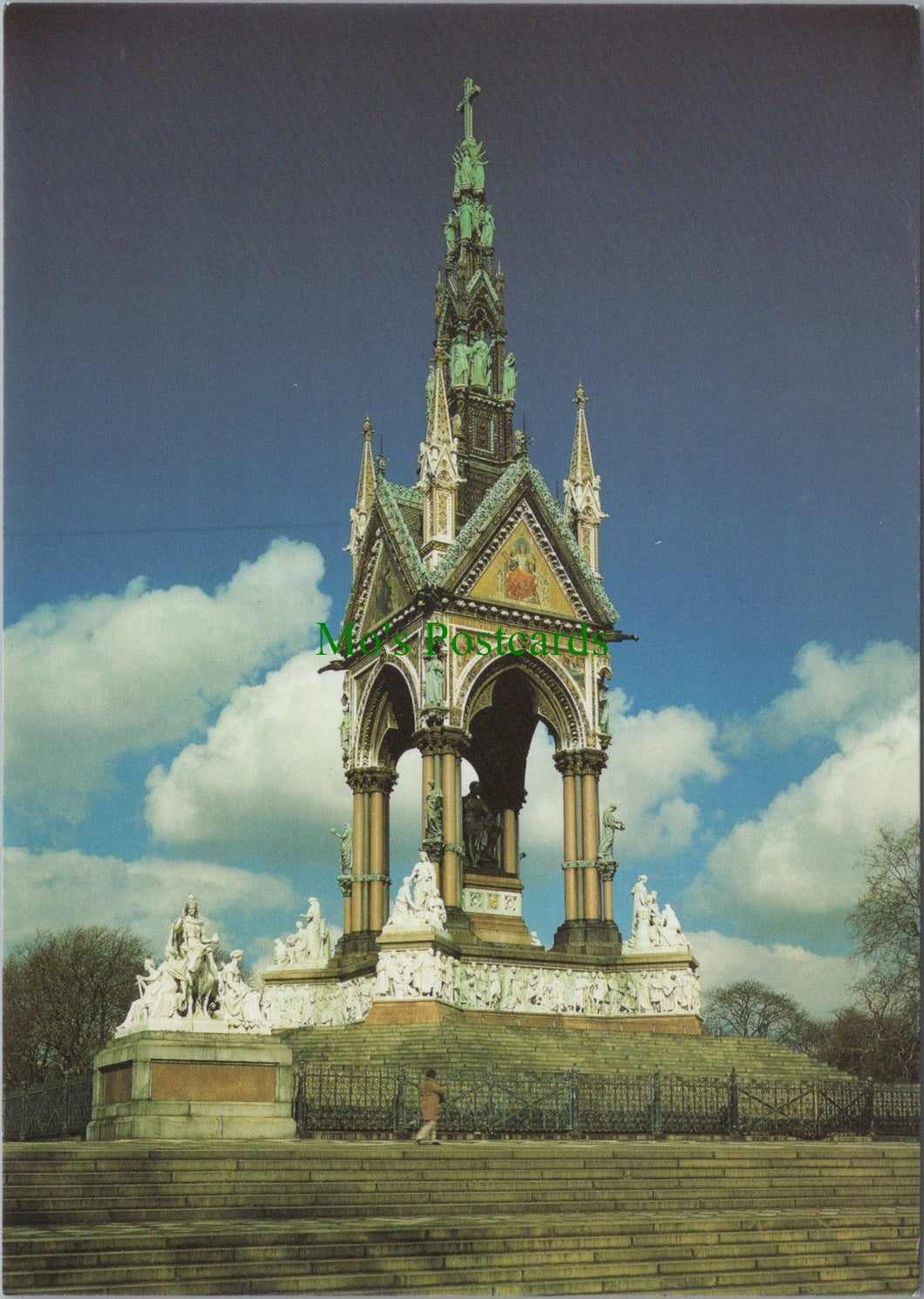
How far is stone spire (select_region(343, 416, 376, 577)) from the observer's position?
3909 centimetres

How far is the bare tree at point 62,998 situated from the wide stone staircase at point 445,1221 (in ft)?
95.4

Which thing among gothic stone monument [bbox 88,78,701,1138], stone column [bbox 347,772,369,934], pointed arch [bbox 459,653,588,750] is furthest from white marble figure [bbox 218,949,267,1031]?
stone column [bbox 347,772,369,934]

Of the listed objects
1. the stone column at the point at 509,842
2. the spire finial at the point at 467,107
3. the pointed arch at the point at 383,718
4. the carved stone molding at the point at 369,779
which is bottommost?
the stone column at the point at 509,842

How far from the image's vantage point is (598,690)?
36562 mm

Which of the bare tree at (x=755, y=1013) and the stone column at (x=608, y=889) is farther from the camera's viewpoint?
the bare tree at (x=755, y=1013)

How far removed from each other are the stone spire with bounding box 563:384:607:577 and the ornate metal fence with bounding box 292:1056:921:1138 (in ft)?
48.0

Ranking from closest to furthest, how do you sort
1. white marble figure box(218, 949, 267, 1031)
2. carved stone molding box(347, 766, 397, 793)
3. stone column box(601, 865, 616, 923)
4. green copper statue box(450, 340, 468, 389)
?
white marble figure box(218, 949, 267, 1031) → stone column box(601, 865, 616, 923) → carved stone molding box(347, 766, 397, 793) → green copper statue box(450, 340, 468, 389)

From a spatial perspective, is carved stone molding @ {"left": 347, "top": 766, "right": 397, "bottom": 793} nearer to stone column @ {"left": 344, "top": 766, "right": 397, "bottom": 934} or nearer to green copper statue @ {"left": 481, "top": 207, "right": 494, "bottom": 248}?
stone column @ {"left": 344, "top": 766, "right": 397, "bottom": 934}

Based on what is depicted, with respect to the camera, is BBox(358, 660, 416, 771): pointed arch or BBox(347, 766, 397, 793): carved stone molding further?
BBox(347, 766, 397, 793): carved stone molding

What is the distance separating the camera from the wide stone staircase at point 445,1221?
12852mm

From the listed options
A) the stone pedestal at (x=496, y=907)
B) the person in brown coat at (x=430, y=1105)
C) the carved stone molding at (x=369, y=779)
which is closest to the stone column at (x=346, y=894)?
the carved stone molding at (x=369, y=779)

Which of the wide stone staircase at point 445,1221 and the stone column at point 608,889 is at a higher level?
the stone column at point 608,889

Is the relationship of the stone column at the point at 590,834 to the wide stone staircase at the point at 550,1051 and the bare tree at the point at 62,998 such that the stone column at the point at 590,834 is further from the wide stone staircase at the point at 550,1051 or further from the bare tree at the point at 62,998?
the bare tree at the point at 62,998

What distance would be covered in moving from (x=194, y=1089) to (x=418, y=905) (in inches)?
450
